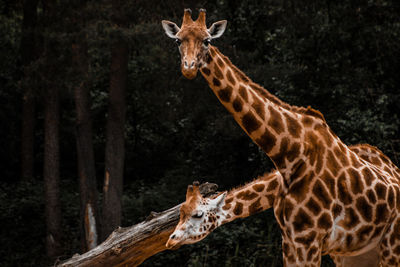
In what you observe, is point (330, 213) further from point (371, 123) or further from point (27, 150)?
point (27, 150)

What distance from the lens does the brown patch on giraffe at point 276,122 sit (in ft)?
13.0

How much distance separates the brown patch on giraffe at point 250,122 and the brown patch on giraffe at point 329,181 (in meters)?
0.60

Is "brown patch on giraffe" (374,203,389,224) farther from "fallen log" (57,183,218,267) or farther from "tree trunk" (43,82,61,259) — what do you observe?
"tree trunk" (43,82,61,259)

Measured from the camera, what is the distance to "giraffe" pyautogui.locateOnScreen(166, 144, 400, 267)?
4090 mm

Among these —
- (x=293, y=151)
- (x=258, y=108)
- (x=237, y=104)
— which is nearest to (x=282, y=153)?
(x=293, y=151)

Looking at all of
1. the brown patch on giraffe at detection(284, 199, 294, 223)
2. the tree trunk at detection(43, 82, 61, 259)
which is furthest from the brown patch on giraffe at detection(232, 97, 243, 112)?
the tree trunk at detection(43, 82, 61, 259)

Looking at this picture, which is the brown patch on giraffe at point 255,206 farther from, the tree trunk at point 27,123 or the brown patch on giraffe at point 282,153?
the tree trunk at point 27,123

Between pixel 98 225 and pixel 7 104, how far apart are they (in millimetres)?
6091

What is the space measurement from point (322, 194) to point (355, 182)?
11.6 inches

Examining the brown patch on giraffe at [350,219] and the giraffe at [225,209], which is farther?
the giraffe at [225,209]

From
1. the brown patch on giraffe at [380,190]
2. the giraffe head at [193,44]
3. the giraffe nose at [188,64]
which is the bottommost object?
the brown patch on giraffe at [380,190]

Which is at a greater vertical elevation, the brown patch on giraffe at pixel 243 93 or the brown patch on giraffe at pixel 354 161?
the brown patch on giraffe at pixel 243 93

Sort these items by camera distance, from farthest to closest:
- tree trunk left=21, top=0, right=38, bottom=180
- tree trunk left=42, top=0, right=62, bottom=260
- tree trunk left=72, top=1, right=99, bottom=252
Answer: tree trunk left=21, top=0, right=38, bottom=180, tree trunk left=42, top=0, right=62, bottom=260, tree trunk left=72, top=1, right=99, bottom=252

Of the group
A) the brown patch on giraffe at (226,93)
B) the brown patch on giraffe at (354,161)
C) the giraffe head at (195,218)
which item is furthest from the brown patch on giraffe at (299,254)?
the brown patch on giraffe at (226,93)
